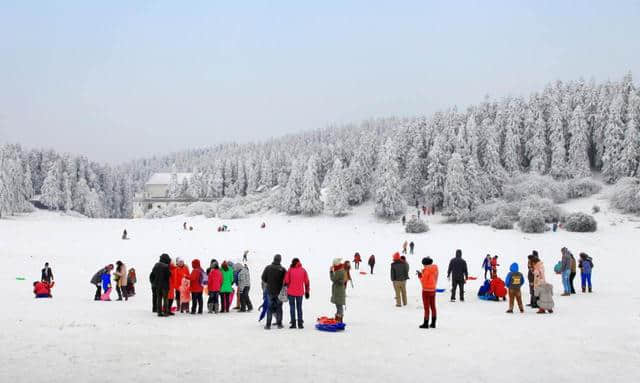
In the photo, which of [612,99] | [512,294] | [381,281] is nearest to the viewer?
[512,294]

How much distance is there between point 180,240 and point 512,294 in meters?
39.3

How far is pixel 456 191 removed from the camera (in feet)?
189

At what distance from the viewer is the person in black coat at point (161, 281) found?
1353cm

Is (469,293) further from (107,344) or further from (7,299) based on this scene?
(7,299)

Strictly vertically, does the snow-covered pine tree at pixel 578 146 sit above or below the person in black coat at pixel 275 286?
above

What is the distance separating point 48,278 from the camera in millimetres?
20562

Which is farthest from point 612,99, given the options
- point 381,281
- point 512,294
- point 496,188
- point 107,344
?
point 107,344

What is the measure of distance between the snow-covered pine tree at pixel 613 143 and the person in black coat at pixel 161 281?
60897 mm

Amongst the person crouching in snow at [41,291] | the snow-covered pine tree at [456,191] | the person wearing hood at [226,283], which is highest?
the snow-covered pine tree at [456,191]

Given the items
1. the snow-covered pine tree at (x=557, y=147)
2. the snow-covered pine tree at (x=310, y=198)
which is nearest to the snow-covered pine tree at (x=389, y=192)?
the snow-covered pine tree at (x=310, y=198)

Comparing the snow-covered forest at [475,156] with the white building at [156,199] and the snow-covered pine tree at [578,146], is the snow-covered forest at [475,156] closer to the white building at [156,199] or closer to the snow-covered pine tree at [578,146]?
the snow-covered pine tree at [578,146]

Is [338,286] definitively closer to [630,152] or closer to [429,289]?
[429,289]

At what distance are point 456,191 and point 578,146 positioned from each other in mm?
19486

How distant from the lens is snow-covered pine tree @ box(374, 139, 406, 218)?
59.9 meters
